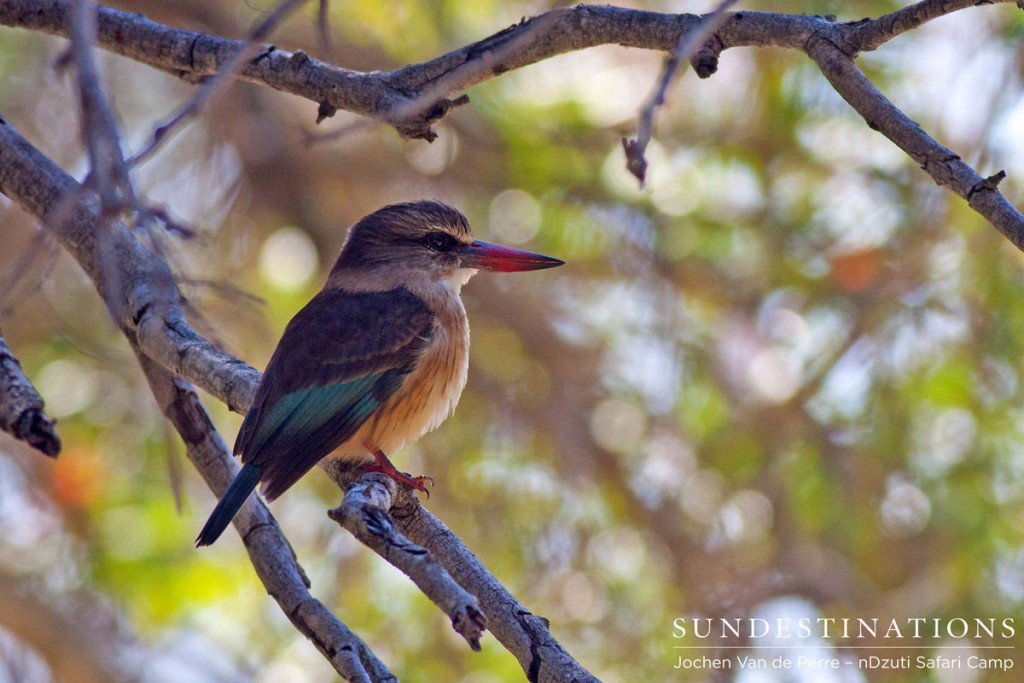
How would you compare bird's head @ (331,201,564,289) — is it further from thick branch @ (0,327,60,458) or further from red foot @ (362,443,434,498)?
thick branch @ (0,327,60,458)

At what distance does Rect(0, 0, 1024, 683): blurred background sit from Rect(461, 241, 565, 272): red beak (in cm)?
86

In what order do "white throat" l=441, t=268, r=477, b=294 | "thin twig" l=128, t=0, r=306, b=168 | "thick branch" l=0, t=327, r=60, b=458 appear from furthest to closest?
"white throat" l=441, t=268, r=477, b=294, "thick branch" l=0, t=327, r=60, b=458, "thin twig" l=128, t=0, r=306, b=168

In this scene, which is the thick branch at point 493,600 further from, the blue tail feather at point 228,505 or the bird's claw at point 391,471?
the blue tail feather at point 228,505

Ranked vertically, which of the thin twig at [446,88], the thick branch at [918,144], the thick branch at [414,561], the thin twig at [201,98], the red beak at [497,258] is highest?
the red beak at [497,258]

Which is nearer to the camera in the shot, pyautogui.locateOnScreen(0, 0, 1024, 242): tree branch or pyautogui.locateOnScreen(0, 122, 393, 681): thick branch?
pyautogui.locateOnScreen(0, 0, 1024, 242): tree branch

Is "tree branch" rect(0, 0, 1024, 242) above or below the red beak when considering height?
below

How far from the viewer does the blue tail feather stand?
8.73 feet

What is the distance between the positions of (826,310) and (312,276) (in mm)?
2320

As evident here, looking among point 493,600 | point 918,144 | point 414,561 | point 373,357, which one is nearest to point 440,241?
point 373,357

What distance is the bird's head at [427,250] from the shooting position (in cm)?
388

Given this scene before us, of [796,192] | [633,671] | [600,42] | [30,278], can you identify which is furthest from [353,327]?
[796,192]

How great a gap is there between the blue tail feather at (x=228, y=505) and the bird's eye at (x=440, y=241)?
1311 millimetres

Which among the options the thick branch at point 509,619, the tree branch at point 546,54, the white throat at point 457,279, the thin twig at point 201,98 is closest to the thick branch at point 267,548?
the thick branch at point 509,619

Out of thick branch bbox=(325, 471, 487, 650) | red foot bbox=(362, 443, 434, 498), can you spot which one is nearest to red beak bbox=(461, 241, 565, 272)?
red foot bbox=(362, 443, 434, 498)
